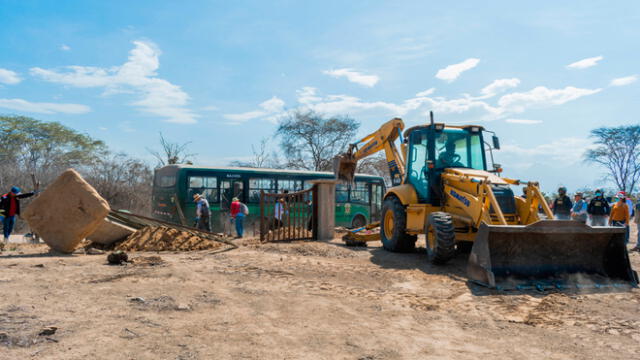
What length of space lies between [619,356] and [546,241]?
3123 millimetres

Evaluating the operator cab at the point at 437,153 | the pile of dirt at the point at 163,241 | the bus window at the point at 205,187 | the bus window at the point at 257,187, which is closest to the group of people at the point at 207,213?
the bus window at the point at 205,187

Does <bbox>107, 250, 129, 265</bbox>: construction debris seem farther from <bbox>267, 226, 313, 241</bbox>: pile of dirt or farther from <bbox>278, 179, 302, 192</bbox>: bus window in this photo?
<bbox>278, 179, 302, 192</bbox>: bus window

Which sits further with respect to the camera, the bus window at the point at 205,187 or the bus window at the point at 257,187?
the bus window at the point at 257,187

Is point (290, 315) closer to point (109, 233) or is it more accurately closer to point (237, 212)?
point (109, 233)

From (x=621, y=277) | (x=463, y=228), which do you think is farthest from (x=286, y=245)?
(x=621, y=277)

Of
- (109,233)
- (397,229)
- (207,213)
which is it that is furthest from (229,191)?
Result: (397,229)

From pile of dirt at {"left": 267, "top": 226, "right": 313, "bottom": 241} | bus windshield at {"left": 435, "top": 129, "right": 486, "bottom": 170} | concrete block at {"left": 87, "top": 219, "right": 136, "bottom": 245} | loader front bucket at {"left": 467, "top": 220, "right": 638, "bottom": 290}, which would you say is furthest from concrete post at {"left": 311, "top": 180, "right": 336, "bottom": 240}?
loader front bucket at {"left": 467, "top": 220, "right": 638, "bottom": 290}

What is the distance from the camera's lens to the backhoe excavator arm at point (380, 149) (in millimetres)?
10875

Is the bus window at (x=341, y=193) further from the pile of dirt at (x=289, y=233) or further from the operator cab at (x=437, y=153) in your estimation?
the operator cab at (x=437, y=153)

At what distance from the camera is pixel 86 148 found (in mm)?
29703

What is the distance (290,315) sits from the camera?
16.0 ft

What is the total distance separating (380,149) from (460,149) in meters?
2.60

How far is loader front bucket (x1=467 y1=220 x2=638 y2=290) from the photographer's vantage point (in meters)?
6.39

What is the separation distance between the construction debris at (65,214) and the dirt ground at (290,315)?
3.98ft
